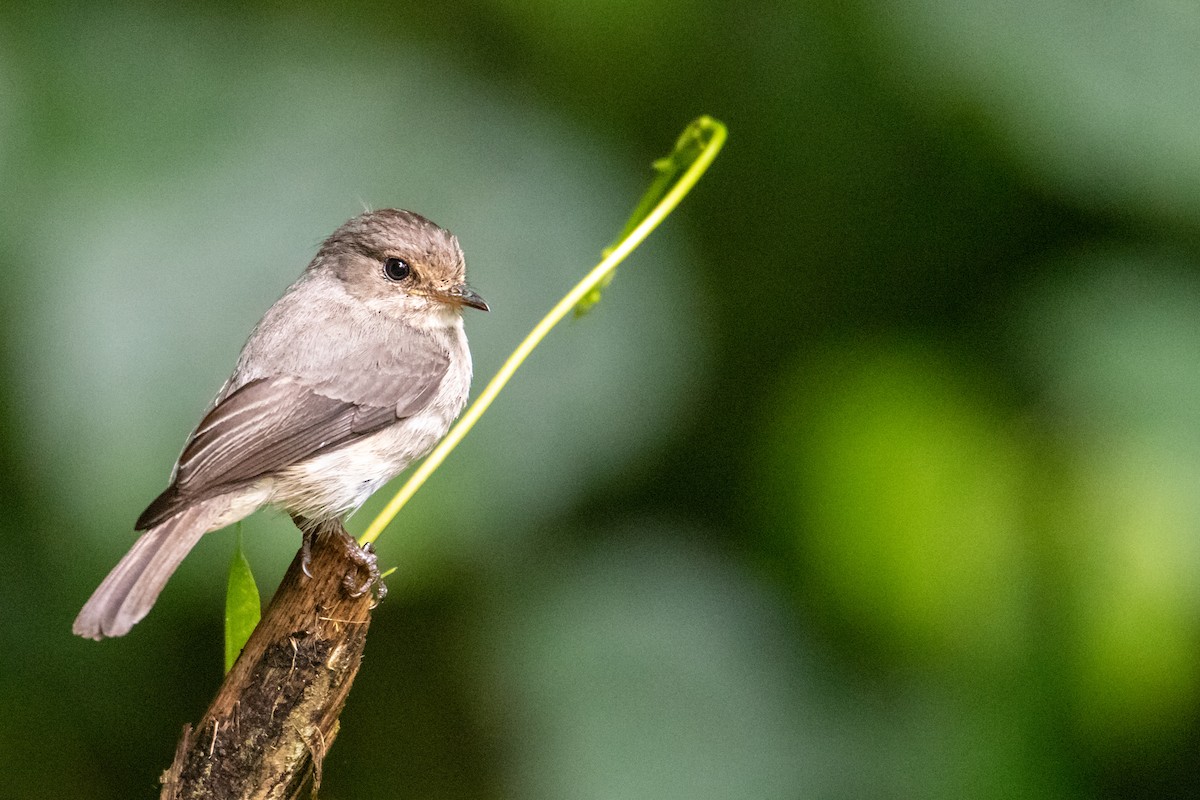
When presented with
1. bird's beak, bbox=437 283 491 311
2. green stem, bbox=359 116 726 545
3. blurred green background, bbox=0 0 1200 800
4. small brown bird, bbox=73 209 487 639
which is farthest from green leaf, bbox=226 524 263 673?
bird's beak, bbox=437 283 491 311

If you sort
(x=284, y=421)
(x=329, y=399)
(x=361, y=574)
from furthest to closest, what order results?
(x=329, y=399) → (x=284, y=421) → (x=361, y=574)

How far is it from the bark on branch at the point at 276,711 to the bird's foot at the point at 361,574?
40 mm

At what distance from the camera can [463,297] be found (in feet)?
9.36

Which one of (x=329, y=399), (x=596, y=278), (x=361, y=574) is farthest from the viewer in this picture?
(x=329, y=399)

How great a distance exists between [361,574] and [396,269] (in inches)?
39.9

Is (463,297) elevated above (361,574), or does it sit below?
above

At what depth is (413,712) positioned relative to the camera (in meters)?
3.54

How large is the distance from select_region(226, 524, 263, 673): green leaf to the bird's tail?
0.12 m

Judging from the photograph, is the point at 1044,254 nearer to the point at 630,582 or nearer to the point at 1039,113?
the point at 1039,113

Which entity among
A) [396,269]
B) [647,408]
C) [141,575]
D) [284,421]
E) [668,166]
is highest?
[668,166]

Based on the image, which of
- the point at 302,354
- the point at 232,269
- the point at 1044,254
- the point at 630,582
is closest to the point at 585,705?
the point at 630,582

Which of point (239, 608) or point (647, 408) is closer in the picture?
point (239, 608)

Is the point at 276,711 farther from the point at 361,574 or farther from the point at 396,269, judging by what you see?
the point at 396,269

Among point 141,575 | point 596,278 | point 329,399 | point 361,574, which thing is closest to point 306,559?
point 361,574
